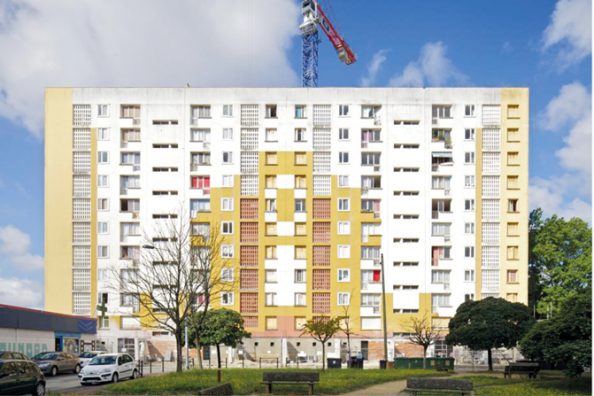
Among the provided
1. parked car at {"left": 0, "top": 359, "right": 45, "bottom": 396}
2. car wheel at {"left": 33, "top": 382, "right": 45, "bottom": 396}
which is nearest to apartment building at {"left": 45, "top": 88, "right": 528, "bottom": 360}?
car wheel at {"left": 33, "top": 382, "right": 45, "bottom": 396}

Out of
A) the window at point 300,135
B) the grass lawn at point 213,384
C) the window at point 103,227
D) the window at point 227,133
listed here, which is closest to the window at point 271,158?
the window at point 300,135

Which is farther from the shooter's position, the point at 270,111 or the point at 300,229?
the point at 270,111

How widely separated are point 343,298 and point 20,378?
155ft

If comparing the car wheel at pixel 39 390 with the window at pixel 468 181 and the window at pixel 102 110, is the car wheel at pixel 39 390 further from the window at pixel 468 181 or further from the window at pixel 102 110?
the window at pixel 468 181

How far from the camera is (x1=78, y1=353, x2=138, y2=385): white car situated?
30016 mm

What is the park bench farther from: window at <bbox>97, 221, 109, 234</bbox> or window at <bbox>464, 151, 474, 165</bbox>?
window at <bbox>97, 221, 109, 234</bbox>

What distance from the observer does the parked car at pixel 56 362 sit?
122ft

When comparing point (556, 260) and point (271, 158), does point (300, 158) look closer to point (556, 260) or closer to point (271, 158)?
point (271, 158)

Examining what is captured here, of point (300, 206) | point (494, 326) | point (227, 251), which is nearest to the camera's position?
point (494, 326)

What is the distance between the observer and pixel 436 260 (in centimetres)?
6650

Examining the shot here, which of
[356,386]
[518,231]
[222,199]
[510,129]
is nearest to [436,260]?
[518,231]

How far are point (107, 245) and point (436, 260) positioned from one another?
112ft

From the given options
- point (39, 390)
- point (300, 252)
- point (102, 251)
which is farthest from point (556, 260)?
point (39, 390)

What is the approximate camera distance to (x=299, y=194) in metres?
67.6
